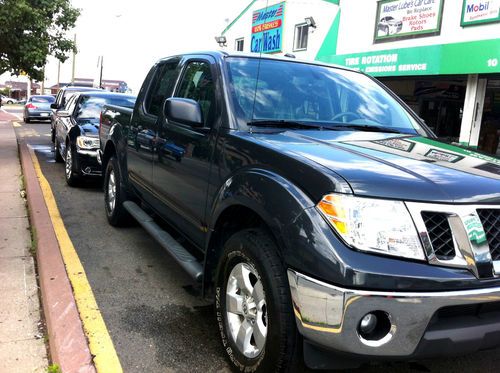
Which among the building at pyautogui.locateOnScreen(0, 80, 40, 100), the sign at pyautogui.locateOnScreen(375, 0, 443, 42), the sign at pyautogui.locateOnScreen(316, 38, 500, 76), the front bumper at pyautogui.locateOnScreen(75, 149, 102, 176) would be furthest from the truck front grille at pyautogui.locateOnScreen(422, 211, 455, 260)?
the building at pyautogui.locateOnScreen(0, 80, 40, 100)

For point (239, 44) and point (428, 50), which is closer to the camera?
point (428, 50)

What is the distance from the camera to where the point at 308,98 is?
3.66 m

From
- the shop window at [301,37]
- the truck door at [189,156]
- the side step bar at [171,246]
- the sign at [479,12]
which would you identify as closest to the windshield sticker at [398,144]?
the truck door at [189,156]

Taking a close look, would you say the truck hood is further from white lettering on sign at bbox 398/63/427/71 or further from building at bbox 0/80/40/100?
building at bbox 0/80/40/100

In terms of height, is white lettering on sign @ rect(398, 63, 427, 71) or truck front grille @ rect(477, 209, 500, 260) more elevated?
white lettering on sign @ rect(398, 63, 427, 71)

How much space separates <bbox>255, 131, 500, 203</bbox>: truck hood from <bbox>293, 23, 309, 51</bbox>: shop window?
14230 mm

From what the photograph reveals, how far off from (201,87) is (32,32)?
9.56 metres

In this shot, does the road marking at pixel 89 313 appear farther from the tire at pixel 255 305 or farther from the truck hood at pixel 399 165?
the truck hood at pixel 399 165

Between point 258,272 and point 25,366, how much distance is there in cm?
160

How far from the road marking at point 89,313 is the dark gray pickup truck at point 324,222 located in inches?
28.2

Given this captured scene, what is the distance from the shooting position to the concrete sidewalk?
10.1 ft

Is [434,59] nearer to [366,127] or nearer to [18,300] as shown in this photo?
[366,127]

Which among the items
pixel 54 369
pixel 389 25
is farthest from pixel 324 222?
pixel 389 25

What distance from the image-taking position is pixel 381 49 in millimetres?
13258
